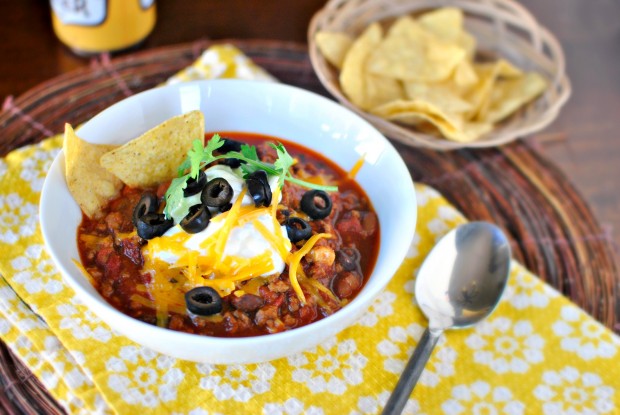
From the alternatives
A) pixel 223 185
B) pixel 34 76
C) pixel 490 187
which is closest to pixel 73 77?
pixel 34 76

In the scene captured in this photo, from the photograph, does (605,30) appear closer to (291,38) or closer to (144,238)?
(291,38)

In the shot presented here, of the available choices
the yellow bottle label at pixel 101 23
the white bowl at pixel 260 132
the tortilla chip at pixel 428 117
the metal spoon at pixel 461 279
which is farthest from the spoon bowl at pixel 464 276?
the yellow bottle label at pixel 101 23

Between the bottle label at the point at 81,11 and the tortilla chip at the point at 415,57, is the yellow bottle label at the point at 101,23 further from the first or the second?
the tortilla chip at the point at 415,57

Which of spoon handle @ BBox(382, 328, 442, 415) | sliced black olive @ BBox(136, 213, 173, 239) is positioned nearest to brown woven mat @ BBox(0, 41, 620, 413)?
spoon handle @ BBox(382, 328, 442, 415)

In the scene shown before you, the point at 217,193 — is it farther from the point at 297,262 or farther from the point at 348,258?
the point at 348,258

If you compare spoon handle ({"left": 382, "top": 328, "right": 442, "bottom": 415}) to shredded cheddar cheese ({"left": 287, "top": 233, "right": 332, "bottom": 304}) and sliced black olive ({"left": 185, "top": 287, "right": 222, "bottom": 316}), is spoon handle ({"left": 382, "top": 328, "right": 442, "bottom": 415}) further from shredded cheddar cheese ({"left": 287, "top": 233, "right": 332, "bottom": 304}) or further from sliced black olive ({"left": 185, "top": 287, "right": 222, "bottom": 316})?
sliced black olive ({"left": 185, "top": 287, "right": 222, "bottom": 316})

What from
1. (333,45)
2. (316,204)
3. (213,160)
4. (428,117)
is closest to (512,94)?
(428,117)
